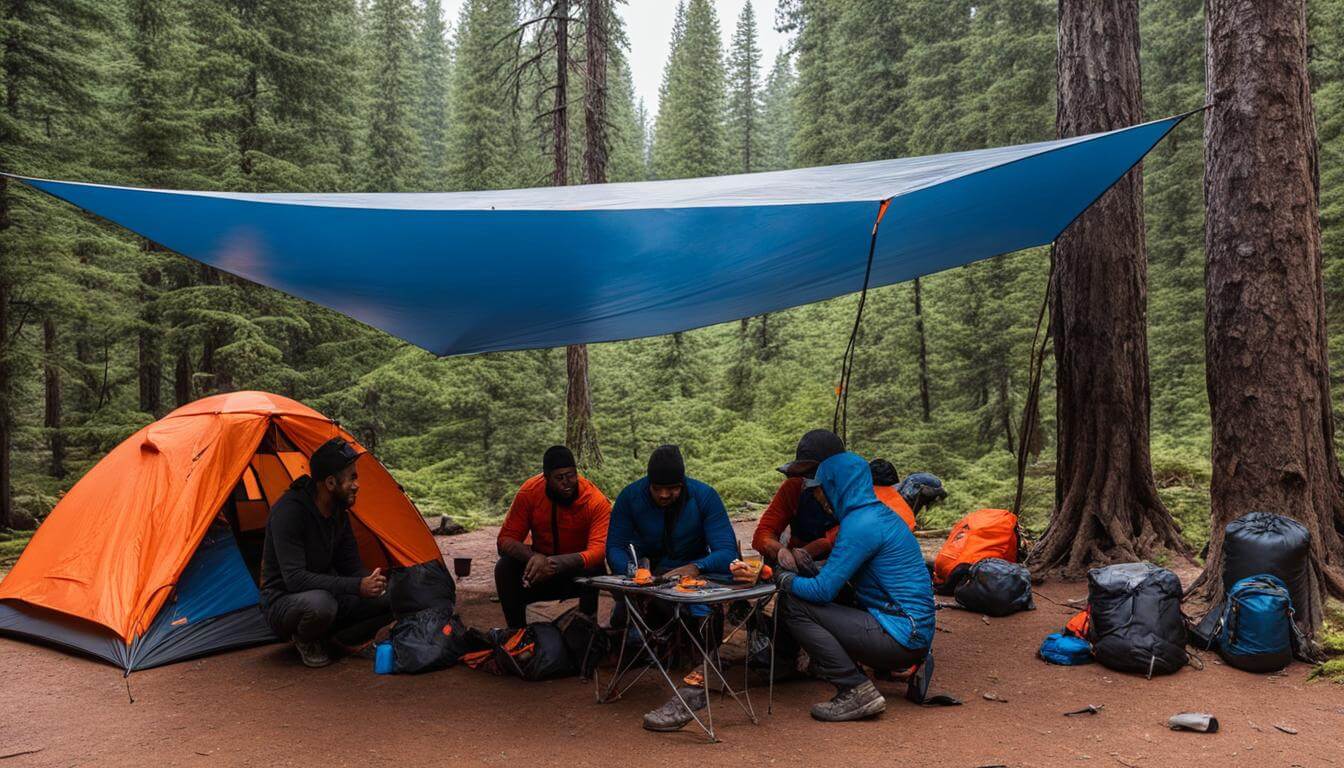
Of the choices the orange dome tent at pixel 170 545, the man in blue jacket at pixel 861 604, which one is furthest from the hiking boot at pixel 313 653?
the man in blue jacket at pixel 861 604

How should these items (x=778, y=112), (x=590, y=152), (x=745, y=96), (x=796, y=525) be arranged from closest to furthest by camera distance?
(x=796, y=525)
(x=590, y=152)
(x=745, y=96)
(x=778, y=112)

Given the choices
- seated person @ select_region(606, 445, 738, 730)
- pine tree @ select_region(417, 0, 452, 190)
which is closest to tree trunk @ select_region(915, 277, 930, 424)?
seated person @ select_region(606, 445, 738, 730)

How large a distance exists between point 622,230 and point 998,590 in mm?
3009

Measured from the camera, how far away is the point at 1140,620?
3609mm

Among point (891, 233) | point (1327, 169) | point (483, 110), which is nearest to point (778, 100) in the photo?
point (483, 110)

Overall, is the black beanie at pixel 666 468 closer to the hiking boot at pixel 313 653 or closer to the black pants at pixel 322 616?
the black pants at pixel 322 616

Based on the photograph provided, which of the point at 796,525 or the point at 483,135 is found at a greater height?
the point at 483,135

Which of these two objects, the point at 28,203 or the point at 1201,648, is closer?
the point at 1201,648

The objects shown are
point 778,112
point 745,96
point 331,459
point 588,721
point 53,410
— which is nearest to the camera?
point 588,721

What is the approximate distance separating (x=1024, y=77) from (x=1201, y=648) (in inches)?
393

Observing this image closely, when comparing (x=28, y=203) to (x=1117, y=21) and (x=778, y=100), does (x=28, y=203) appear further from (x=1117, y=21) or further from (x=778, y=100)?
(x=778, y=100)

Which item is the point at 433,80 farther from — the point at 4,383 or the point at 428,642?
the point at 428,642

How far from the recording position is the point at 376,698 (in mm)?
3561

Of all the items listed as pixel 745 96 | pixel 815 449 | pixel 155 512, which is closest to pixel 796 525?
pixel 815 449
